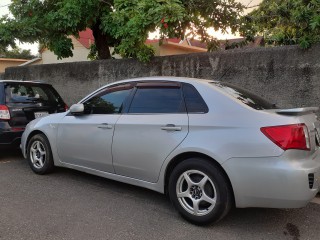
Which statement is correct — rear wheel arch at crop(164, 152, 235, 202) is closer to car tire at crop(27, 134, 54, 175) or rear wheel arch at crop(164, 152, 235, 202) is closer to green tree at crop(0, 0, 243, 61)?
car tire at crop(27, 134, 54, 175)

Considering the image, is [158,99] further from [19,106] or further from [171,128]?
[19,106]

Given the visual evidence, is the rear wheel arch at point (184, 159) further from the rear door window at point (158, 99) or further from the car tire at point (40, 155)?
the car tire at point (40, 155)

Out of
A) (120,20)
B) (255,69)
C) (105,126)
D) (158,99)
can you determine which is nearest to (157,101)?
(158,99)

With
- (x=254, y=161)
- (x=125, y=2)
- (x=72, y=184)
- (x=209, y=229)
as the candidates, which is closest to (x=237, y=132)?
(x=254, y=161)

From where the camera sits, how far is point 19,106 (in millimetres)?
6348

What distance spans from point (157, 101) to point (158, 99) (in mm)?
→ 27

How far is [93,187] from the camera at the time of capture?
16.3 feet

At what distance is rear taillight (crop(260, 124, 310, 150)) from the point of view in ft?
10.9

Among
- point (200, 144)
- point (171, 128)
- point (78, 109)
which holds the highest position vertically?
point (78, 109)

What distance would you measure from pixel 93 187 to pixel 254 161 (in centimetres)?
247

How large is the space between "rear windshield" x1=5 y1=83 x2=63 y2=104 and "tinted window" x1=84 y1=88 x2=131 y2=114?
6.64 feet

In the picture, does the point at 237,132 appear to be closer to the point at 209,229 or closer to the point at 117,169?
the point at 209,229

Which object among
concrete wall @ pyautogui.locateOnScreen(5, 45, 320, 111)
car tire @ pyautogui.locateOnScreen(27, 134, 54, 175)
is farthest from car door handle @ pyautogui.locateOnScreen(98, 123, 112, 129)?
concrete wall @ pyautogui.locateOnScreen(5, 45, 320, 111)

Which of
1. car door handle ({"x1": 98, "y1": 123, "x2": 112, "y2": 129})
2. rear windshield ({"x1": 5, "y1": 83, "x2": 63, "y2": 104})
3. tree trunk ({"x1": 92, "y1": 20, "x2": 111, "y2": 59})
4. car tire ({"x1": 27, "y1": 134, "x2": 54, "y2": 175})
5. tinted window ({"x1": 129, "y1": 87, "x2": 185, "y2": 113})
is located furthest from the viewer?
tree trunk ({"x1": 92, "y1": 20, "x2": 111, "y2": 59})
